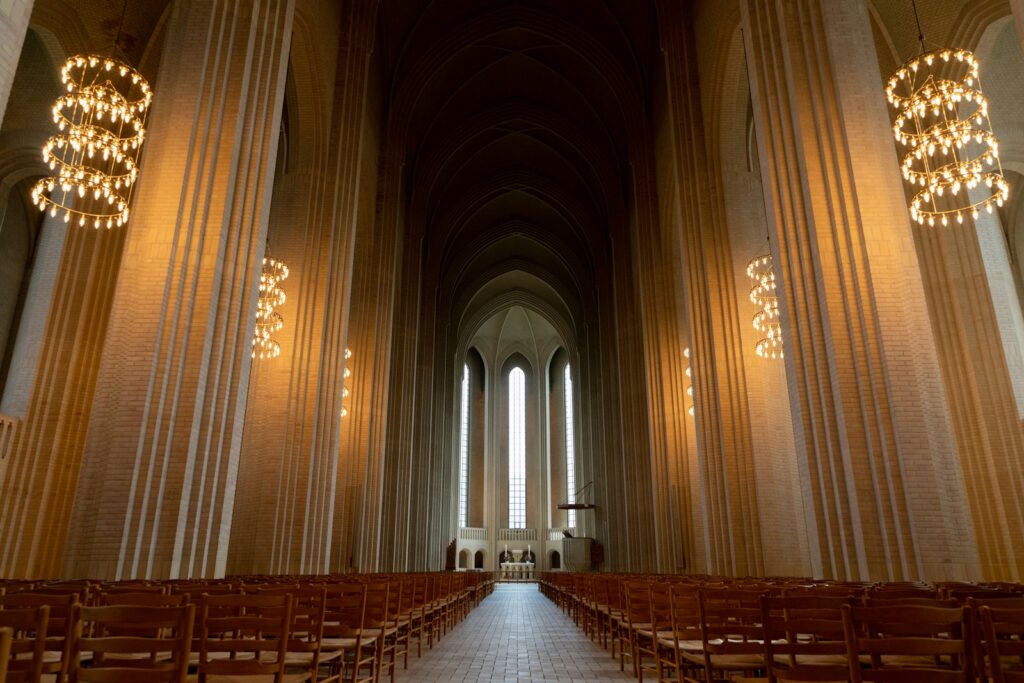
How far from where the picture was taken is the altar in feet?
143

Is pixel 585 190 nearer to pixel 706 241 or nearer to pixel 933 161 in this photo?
pixel 706 241

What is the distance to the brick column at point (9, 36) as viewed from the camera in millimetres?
4609

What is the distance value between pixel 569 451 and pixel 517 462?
4062 mm

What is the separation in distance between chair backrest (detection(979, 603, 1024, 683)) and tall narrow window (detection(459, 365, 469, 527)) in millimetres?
43386

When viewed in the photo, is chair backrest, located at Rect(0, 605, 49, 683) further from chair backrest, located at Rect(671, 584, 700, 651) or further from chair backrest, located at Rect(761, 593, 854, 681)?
chair backrest, located at Rect(671, 584, 700, 651)

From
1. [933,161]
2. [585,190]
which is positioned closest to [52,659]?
[933,161]

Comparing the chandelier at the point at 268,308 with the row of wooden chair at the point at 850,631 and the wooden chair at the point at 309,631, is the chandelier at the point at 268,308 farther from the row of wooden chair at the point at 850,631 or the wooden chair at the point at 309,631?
the row of wooden chair at the point at 850,631

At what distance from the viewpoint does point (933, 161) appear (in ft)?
39.3

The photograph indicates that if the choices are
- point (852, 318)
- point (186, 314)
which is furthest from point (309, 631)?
point (852, 318)

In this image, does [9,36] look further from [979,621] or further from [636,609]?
[636,609]

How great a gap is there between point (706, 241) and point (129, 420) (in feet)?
40.9

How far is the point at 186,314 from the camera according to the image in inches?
337

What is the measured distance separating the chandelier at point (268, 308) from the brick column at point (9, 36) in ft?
24.7

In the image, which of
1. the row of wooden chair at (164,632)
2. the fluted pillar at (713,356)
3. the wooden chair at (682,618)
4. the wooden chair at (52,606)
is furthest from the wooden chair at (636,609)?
the fluted pillar at (713,356)
